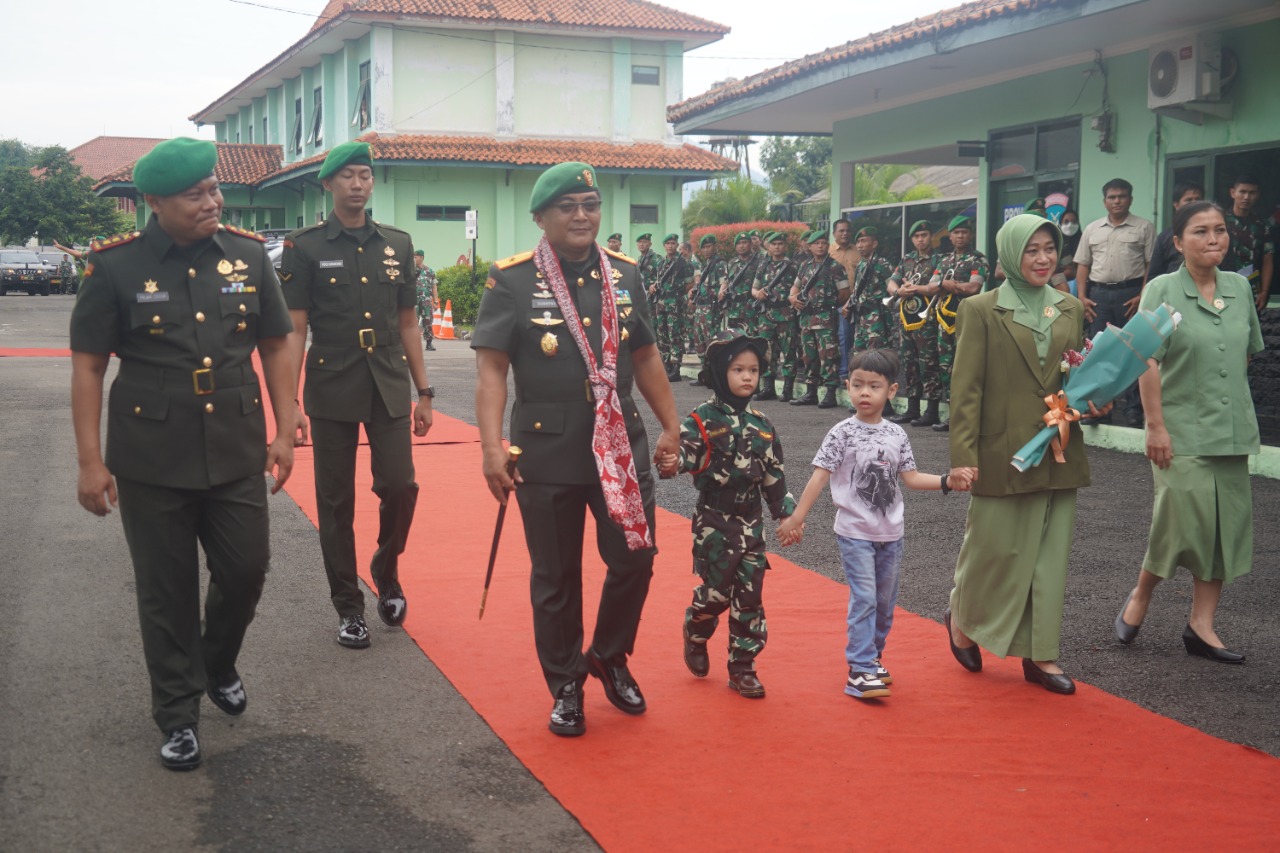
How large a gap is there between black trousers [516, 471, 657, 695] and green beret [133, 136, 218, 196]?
4.89 ft

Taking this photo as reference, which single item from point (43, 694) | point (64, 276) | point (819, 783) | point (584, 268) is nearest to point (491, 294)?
point (584, 268)

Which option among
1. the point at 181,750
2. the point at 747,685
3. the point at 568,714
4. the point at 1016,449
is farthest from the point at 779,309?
the point at 181,750

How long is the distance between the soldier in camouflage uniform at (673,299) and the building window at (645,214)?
19.1m

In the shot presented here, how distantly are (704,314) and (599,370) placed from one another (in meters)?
14.6

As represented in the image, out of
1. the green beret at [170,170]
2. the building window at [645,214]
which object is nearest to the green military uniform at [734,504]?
the green beret at [170,170]

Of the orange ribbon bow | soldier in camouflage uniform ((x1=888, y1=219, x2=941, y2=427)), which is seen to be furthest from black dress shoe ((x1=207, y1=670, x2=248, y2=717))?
soldier in camouflage uniform ((x1=888, y1=219, x2=941, y2=427))

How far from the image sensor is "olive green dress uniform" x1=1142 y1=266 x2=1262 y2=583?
5770 millimetres

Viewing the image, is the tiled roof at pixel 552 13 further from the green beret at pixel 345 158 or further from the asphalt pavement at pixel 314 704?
the green beret at pixel 345 158

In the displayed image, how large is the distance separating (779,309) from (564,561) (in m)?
12.7

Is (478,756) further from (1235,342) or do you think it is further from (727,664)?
(1235,342)

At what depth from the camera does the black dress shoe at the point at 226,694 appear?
4922mm

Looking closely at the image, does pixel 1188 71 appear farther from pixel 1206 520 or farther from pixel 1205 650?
pixel 1205 650

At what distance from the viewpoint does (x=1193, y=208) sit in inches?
226

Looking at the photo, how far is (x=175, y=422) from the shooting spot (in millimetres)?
4488
